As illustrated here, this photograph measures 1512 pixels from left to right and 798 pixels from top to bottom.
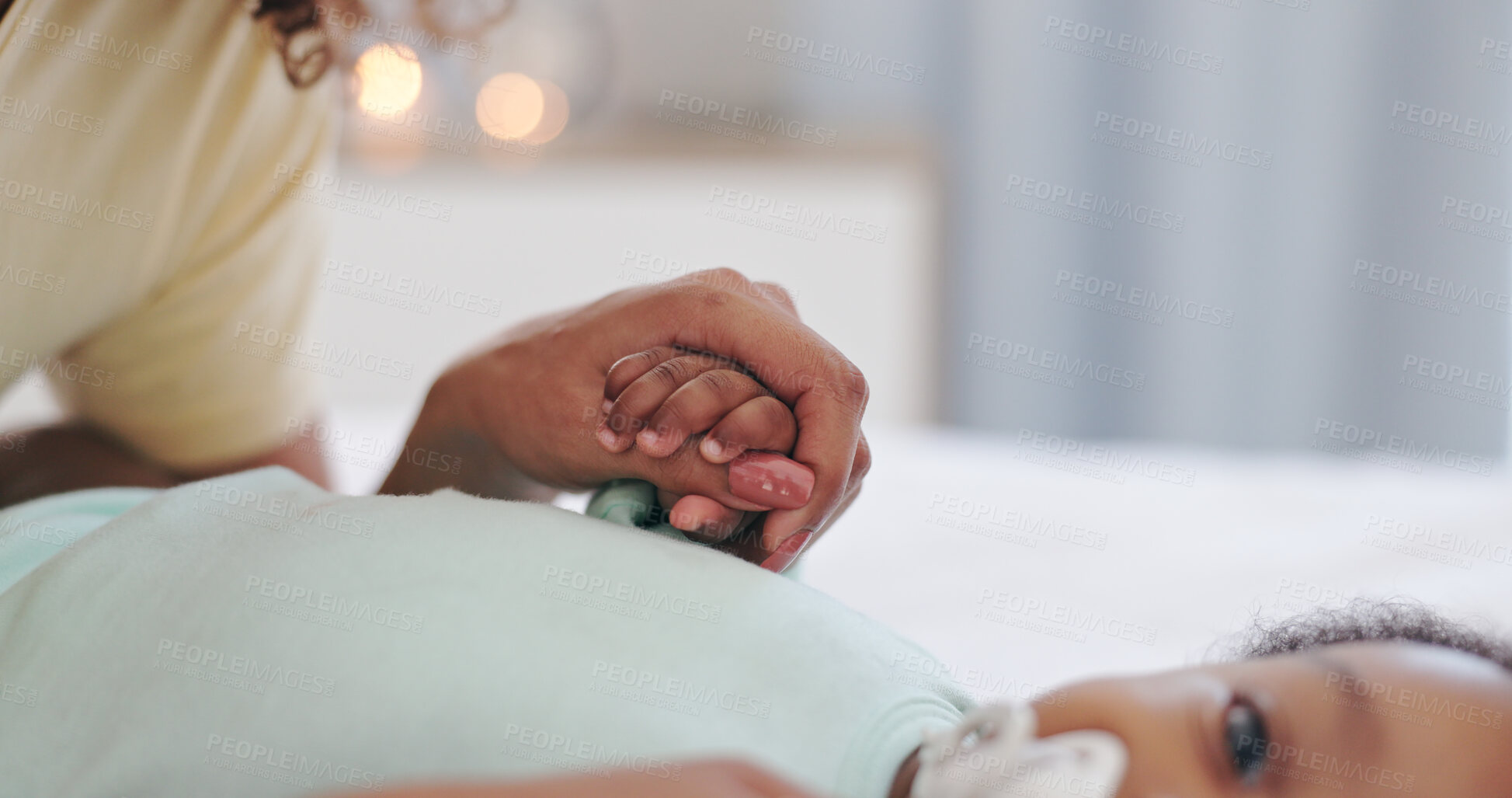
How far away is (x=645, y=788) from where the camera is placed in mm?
379

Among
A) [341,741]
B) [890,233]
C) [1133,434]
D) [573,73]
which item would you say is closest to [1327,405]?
[1133,434]

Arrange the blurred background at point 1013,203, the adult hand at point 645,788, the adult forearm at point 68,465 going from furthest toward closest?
the blurred background at point 1013,203 < the adult forearm at point 68,465 < the adult hand at point 645,788

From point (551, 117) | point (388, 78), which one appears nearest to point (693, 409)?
point (388, 78)

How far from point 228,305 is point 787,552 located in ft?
2.20

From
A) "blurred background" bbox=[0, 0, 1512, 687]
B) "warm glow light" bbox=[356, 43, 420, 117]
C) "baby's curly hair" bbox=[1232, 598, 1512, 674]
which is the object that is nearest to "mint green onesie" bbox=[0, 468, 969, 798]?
"baby's curly hair" bbox=[1232, 598, 1512, 674]

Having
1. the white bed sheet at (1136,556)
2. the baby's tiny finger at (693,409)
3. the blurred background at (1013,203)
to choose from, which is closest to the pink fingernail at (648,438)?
the baby's tiny finger at (693,409)

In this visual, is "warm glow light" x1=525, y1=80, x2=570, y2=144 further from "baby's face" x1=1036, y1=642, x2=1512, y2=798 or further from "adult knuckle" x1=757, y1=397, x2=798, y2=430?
"baby's face" x1=1036, y1=642, x2=1512, y2=798

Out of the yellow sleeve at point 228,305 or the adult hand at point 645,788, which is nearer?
the adult hand at point 645,788

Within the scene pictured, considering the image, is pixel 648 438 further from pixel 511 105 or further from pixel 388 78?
pixel 511 105

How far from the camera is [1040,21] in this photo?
2.17 metres

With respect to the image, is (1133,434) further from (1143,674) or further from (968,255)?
(1143,674)

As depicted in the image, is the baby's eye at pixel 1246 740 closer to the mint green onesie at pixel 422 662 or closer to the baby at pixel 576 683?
the baby at pixel 576 683

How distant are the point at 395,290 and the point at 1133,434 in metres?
1.65

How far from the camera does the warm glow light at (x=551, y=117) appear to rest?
2.21 metres
